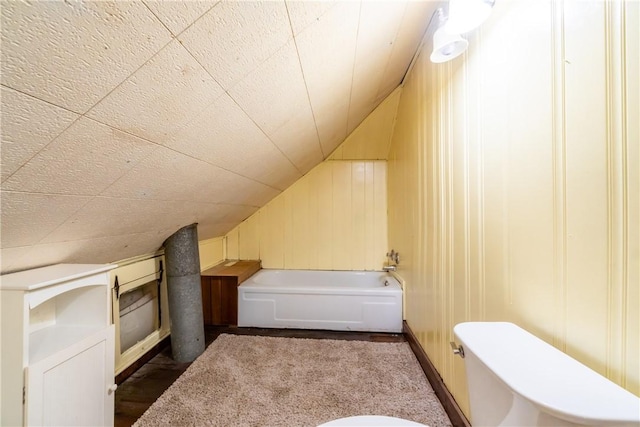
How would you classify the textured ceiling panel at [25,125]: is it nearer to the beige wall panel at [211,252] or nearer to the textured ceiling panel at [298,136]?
the textured ceiling panel at [298,136]

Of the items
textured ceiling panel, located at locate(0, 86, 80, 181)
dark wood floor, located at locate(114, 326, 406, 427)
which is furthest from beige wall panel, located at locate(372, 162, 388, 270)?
textured ceiling panel, located at locate(0, 86, 80, 181)

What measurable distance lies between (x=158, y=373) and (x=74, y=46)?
6.79ft

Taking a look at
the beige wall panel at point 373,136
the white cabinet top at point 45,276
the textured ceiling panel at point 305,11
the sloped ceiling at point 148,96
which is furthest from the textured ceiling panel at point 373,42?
the white cabinet top at point 45,276

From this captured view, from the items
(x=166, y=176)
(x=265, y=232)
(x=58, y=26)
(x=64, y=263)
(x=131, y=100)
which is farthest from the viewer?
(x=265, y=232)

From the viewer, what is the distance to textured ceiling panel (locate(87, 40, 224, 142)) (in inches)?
26.0

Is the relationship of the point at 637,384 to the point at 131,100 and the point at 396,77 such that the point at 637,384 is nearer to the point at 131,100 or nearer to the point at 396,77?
the point at 131,100

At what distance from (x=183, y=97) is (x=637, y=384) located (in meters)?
1.36

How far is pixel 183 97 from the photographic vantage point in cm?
80

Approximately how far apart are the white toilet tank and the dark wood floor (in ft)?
5.30

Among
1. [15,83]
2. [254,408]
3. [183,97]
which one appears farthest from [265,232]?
[15,83]

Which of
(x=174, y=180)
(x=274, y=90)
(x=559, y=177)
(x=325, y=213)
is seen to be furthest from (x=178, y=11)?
(x=325, y=213)

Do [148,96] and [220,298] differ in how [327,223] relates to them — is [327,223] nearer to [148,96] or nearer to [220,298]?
[220,298]

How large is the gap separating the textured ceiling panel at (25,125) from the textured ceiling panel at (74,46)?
2cm

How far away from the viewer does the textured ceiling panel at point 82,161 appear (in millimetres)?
707
